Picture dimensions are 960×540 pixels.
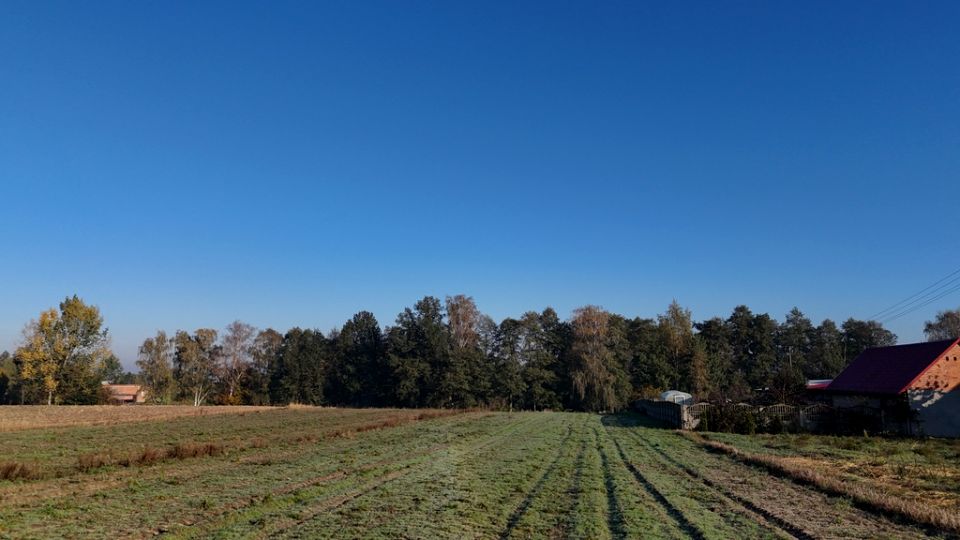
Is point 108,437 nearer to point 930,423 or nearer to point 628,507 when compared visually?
point 628,507

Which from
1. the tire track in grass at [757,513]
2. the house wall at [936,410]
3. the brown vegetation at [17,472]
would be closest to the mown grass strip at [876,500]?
the tire track in grass at [757,513]

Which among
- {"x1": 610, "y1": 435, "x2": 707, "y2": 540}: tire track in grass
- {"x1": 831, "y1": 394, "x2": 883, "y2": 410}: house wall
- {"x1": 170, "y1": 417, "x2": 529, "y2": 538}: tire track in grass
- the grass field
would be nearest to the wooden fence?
{"x1": 831, "y1": 394, "x2": 883, "y2": 410}: house wall

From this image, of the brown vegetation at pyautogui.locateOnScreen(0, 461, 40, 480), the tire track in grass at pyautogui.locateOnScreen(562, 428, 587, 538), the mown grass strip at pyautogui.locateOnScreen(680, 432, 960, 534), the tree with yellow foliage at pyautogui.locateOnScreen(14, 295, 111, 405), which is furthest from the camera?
the tree with yellow foliage at pyautogui.locateOnScreen(14, 295, 111, 405)

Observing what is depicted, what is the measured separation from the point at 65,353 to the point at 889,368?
81.9m

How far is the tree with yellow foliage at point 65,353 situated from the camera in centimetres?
6384

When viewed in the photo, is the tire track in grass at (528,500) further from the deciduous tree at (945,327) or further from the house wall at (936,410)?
the deciduous tree at (945,327)

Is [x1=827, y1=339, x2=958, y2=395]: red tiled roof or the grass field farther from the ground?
[x1=827, y1=339, x2=958, y2=395]: red tiled roof

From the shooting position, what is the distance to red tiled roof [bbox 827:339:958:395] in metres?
30.8

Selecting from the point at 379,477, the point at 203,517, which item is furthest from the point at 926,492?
the point at 203,517

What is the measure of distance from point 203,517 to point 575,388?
66.2 m

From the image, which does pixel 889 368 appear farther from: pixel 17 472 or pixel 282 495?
pixel 17 472

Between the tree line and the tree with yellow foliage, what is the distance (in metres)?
0.13

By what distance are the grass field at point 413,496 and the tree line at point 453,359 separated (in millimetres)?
54239

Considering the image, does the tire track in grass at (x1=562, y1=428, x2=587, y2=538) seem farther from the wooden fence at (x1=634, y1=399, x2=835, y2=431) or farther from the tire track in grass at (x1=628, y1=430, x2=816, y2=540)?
the wooden fence at (x1=634, y1=399, x2=835, y2=431)
